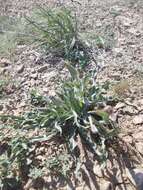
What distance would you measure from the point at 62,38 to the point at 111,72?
0.71 meters

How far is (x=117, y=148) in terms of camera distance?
3.48 meters

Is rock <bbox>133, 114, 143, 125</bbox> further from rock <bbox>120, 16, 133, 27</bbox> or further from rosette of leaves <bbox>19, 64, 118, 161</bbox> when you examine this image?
rock <bbox>120, 16, 133, 27</bbox>

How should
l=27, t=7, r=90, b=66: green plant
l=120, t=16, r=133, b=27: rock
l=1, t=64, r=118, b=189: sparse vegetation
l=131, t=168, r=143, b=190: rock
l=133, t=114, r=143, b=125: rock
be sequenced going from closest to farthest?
l=131, t=168, r=143, b=190: rock
l=1, t=64, r=118, b=189: sparse vegetation
l=133, t=114, r=143, b=125: rock
l=27, t=7, r=90, b=66: green plant
l=120, t=16, r=133, b=27: rock

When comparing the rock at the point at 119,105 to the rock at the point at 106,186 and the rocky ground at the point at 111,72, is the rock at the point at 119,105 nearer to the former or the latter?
the rocky ground at the point at 111,72

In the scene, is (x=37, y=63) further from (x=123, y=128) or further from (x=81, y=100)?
(x=123, y=128)

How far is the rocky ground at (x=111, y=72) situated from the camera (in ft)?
11.0

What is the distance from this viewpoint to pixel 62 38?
453 cm

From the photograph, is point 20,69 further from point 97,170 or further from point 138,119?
point 97,170

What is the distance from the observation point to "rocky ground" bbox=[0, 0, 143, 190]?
3.36m

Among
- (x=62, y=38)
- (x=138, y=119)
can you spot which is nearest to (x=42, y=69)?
(x=62, y=38)

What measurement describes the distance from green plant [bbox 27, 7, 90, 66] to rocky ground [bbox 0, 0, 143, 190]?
0.13 metres

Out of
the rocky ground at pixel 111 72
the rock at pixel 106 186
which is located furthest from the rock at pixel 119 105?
the rock at pixel 106 186

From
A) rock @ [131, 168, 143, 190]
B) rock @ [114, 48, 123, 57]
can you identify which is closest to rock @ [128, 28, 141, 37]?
rock @ [114, 48, 123, 57]

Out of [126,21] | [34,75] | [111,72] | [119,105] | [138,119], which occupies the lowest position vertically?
[138,119]
